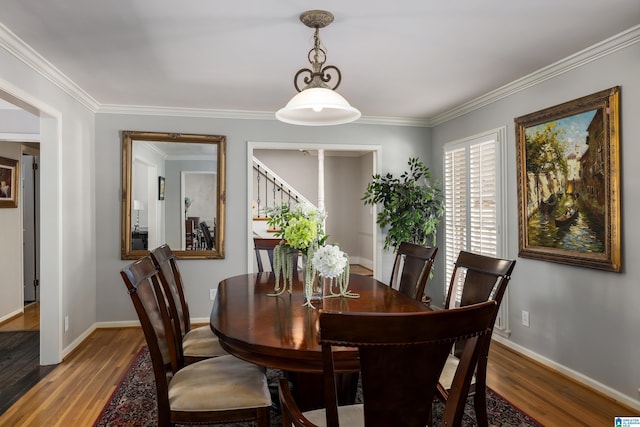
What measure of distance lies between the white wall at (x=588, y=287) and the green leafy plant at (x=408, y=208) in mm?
950

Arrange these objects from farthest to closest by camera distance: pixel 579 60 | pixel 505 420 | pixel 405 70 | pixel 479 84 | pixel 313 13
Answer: pixel 479 84, pixel 405 70, pixel 579 60, pixel 505 420, pixel 313 13

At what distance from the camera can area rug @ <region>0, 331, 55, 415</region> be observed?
9.27 ft

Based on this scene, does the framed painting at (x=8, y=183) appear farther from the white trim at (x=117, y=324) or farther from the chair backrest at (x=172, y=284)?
the chair backrest at (x=172, y=284)

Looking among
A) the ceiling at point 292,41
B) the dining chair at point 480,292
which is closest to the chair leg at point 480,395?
the dining chair at point 480,292

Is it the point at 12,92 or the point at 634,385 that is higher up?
the point at 12,92

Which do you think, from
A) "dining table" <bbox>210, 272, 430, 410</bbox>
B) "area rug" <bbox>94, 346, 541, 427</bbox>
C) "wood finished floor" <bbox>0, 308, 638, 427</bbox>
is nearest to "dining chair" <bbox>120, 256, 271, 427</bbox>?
"dining table" <bbox>210, 272, 430, 410</bbox>

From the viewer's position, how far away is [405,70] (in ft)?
10.7

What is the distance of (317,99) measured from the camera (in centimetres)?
205

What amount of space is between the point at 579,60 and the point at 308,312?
8.77 ft

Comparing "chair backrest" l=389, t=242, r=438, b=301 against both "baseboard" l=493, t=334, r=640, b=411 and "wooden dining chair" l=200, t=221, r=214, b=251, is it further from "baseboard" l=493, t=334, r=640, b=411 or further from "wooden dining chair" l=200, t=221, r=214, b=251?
"wooden dining chair" l=200, t=221, r=214, b=251

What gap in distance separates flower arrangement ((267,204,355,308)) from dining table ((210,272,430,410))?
17cm

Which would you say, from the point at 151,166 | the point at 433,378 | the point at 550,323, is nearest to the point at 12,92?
the point at 151,166

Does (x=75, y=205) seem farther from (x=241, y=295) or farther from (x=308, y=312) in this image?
(x=308, y=312)

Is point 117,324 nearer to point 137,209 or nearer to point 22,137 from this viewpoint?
point 137,209
